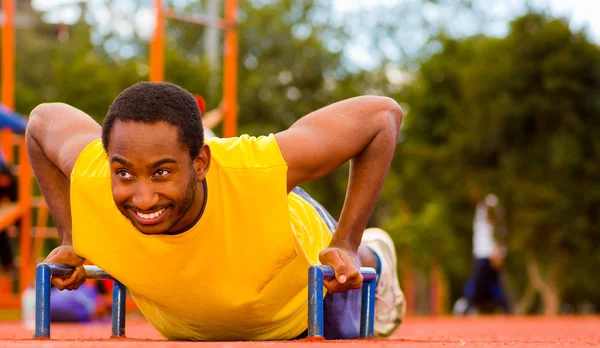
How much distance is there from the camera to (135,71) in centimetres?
2498

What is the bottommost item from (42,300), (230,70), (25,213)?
(25,213)

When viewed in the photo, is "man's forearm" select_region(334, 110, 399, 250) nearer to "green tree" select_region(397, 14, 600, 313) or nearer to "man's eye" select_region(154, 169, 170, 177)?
"man's eye" select_region(154, 169, 170, 177)

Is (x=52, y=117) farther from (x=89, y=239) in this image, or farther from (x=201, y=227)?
(x=201, y=227)

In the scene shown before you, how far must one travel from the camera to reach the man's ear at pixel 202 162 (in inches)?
133

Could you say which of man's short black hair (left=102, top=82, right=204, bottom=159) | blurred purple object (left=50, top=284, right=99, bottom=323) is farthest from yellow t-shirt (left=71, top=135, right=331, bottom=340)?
blurred purple object (left=50, top=284, right=99, bottom=323)

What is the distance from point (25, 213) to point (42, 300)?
26.5 feet

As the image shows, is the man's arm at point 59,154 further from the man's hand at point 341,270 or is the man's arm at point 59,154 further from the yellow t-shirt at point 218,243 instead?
the man's hand at point 341,270

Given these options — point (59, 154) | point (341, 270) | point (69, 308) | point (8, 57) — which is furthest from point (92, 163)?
point (8, 57)

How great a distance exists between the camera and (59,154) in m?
3.94

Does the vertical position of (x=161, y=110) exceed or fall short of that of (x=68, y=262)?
it exceeds it

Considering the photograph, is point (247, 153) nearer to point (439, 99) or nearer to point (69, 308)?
point (69, 308)

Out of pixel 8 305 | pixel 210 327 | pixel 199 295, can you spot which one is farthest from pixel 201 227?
pixel 8 305

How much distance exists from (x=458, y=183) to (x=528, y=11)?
11.4ft

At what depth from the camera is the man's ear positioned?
339 cm
